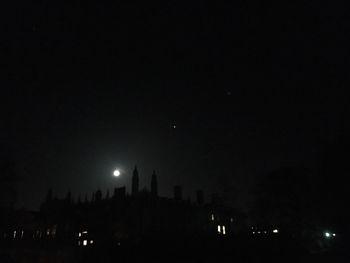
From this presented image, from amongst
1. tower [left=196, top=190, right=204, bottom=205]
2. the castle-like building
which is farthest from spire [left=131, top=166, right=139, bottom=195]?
tower [left=196, top=190, right=204, bottom=205]

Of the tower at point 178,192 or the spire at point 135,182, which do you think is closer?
the spire at point 135,182

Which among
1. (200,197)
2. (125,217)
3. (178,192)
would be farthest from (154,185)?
(125,217)

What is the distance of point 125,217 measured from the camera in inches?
2191

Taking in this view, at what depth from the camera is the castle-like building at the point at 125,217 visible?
179 feet

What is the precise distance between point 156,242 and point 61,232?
40404 millimetres

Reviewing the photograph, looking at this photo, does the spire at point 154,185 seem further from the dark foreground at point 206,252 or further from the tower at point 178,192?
the dark foreground at point 206,252

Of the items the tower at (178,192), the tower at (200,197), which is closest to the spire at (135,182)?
the tower at (178,192)

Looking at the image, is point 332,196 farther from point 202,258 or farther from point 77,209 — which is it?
point 77,209

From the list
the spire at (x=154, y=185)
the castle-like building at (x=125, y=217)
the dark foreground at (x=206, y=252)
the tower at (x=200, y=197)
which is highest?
the spire at (x=154, y=185)

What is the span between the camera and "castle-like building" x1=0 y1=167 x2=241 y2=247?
5444 centimetres

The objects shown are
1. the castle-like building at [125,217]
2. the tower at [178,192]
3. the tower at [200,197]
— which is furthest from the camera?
the tower at [200,197]

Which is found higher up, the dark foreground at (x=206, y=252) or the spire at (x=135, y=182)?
the spire at (x=135, y=182)

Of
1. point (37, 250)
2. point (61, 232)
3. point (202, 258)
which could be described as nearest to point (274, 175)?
point (202, 258)

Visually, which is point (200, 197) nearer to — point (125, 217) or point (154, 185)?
point (154, 185)
